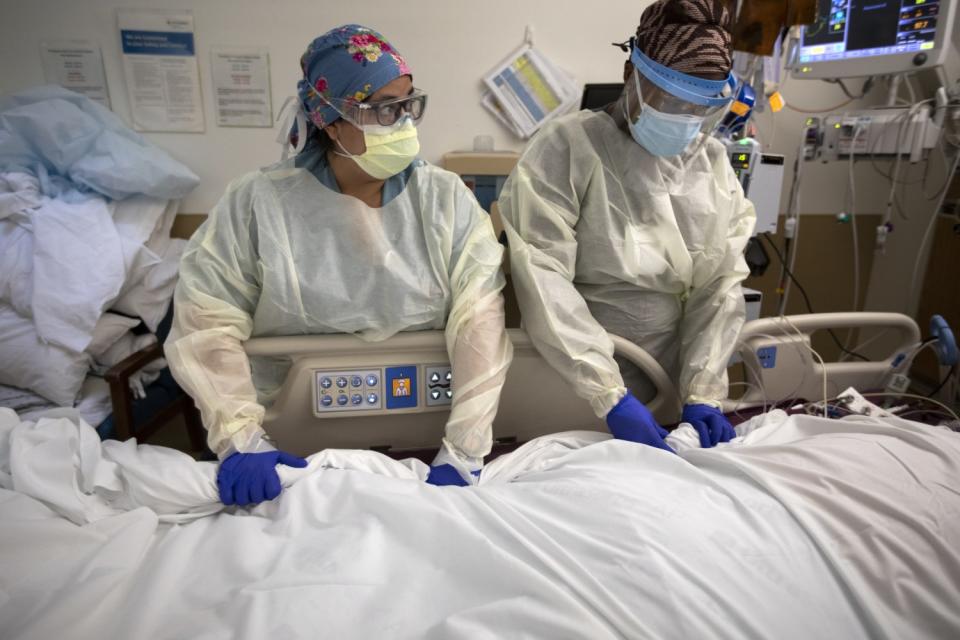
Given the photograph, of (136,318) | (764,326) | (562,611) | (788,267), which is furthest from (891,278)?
(136,318)

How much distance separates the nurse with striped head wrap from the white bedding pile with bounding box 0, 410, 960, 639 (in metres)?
0.33

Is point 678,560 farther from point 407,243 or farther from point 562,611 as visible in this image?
point 407,243

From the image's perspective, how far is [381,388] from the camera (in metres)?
1.37

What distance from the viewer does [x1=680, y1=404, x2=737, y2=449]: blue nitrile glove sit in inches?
53.6

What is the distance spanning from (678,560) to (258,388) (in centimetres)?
109

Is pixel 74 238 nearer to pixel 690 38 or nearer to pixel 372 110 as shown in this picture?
pixel 372 110

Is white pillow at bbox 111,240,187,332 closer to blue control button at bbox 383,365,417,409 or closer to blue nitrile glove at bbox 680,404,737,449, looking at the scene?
blue control button at bbox 383,365,417,409

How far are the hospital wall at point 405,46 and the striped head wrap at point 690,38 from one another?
4.35ft

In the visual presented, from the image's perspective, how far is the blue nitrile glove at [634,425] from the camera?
1304 mm

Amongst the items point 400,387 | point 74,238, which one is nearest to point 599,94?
point 400,387

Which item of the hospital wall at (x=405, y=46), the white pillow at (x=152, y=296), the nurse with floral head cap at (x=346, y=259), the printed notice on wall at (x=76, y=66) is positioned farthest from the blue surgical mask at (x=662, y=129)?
the printed notice on wall at (x=76, y=66)

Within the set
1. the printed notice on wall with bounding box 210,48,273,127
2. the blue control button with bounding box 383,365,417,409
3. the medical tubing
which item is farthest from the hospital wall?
the blue control button with bounding box 383,365,417,409

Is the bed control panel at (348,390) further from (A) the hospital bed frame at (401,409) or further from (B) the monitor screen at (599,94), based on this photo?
(B) the monitor screen at (599,94)

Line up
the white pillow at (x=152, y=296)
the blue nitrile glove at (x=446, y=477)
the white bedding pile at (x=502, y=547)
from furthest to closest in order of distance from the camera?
1. the white pillow at (x=152, y=296)
2. the blue nitrile glove at (x=446, y=477)
3. the white bedding pile at (x=502, y=547)
